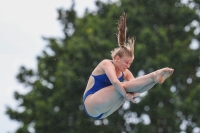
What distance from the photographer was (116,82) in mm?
8695

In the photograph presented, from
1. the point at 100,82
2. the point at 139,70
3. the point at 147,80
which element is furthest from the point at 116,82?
the point at 139,70

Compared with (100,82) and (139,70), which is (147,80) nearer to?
(100,82)

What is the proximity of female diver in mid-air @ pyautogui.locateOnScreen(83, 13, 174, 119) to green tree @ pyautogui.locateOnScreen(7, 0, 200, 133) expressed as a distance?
12078 millimetres

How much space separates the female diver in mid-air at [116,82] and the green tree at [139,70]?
39.6 ft

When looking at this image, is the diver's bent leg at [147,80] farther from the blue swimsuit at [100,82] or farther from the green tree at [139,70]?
the green tree at [139,70]

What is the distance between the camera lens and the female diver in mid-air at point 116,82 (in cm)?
872

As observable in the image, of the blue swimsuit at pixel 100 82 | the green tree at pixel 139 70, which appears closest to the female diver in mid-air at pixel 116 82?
the blue swimsuit at pixel 100 82

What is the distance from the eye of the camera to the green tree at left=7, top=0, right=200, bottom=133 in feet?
71.5

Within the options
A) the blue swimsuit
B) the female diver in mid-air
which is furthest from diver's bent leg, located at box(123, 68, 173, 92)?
the blue swimsuit

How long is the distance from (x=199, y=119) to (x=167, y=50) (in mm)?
3088

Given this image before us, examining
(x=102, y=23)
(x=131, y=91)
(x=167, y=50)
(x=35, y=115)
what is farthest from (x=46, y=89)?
(x=131, y=91)

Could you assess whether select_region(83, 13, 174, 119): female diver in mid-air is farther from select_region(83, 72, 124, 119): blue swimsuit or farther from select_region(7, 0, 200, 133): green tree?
select_region(7, 0, 200, 133): green tree

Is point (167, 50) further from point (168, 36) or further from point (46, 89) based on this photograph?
point (46, 89)

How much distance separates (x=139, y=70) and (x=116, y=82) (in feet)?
42.7
